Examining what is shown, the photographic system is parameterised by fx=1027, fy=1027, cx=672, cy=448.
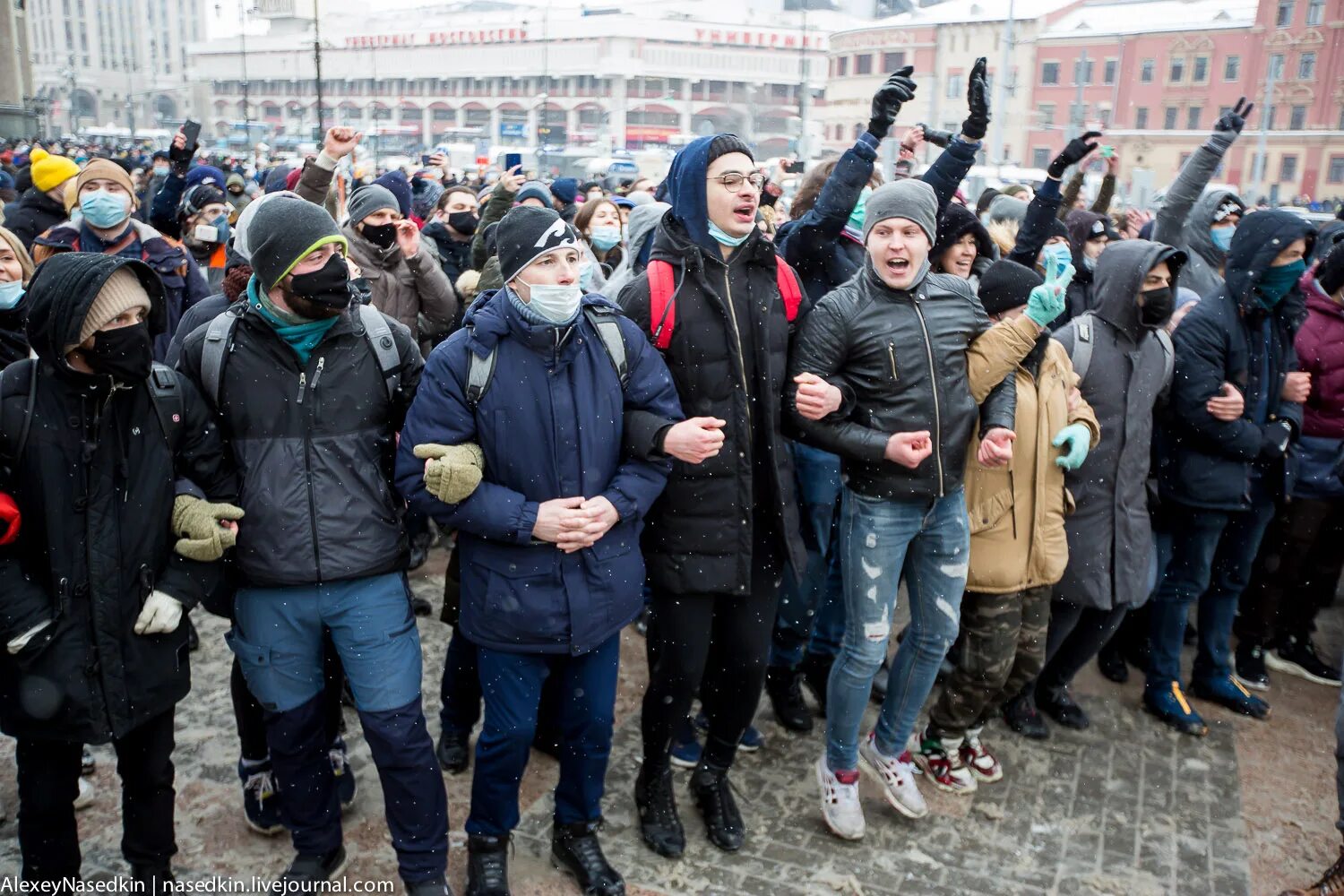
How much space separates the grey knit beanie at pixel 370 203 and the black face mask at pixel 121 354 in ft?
8.99

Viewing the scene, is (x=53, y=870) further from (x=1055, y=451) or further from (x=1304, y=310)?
(x=1304, y=310)

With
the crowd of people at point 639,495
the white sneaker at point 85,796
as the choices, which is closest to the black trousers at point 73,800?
the crowd of people at point 639,495

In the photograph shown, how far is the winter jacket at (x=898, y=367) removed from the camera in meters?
3.76

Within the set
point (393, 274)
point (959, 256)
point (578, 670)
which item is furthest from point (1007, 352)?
point (393, 274)

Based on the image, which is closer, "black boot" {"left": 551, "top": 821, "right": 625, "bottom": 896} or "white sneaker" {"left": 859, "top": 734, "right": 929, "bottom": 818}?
"black boot" {"left": 551, "top": 821, "right": 625, "bottom": 896}

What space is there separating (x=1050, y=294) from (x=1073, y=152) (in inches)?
88.8

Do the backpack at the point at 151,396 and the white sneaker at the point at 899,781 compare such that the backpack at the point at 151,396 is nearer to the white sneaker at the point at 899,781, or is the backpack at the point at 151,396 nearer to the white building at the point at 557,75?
the white sneaker at the point at 899,781

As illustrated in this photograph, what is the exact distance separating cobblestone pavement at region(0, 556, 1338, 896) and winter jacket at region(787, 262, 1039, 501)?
4.48ft

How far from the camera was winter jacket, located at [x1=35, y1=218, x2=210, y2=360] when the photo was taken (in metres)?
5.75

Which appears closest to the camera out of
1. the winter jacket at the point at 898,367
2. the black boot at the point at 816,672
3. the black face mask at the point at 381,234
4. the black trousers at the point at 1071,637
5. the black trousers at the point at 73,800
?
the black trousers at the point at 73,800

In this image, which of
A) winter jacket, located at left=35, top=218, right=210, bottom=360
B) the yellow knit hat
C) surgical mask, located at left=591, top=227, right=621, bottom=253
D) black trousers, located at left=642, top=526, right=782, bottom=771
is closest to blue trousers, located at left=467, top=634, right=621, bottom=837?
black trousers, located at left=642, top=526, right=782, bottom=771

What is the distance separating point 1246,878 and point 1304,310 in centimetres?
273

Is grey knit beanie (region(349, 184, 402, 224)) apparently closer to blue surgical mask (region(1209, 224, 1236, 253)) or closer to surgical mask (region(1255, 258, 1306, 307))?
surgical mask (region(1255, 258, 1306, 307))

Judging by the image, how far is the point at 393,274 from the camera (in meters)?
5.77
